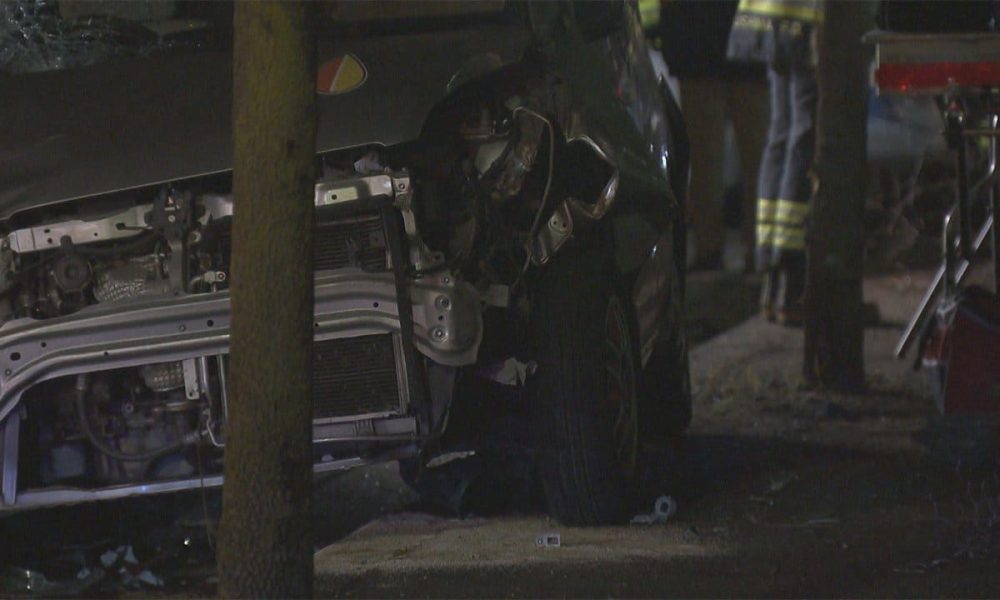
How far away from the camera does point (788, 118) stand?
345 inches

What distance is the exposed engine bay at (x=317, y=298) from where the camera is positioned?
408 cm

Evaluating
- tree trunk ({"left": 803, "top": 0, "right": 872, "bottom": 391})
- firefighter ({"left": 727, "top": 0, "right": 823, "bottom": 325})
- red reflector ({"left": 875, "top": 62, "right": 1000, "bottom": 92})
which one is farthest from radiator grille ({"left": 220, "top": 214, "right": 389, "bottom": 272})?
firefighter ({"left": 727, "top": 0, "right": 823, "bottom": 325})

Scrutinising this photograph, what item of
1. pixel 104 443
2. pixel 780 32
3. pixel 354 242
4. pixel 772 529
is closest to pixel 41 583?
pixel 104 443

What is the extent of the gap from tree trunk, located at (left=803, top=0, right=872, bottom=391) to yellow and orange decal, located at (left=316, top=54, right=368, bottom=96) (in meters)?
2.97

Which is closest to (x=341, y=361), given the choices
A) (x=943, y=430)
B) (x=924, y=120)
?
(x=943, y=430)

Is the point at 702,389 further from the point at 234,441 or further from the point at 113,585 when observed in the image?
the point at 234,441

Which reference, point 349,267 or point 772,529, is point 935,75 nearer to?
point 772,529

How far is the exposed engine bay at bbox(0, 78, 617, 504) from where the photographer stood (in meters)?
4.08

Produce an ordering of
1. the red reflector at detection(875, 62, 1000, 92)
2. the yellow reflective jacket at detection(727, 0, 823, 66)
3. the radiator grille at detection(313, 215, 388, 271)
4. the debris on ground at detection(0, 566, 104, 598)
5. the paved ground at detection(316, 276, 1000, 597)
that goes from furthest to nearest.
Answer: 1. the yellow reflective jacket at detection(727, 0, 823, 66)
2. the red reflector at detection(875, 62, 1000, 92)
3. the debris on ground at detection(0, 566, 104, 598)
4. the radiator grille at detection(313, 215, 388, 271)
5. the paved ground at detection(316, 276, 1000, 597)

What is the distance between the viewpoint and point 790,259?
8.55 metres

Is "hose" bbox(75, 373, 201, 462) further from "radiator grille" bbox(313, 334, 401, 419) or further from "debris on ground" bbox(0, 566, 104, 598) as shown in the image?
"debris on ground" bbox(0, 566, 104, 598)

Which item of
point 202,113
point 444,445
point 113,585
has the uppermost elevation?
point 202,113

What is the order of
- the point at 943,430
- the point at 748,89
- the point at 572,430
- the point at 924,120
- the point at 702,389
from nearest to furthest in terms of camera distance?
the point at 572,430 < the point at 943,430 < the point at 702,389 < the point at 748,89 < the point at 924,120

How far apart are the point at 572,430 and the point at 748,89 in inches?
253
